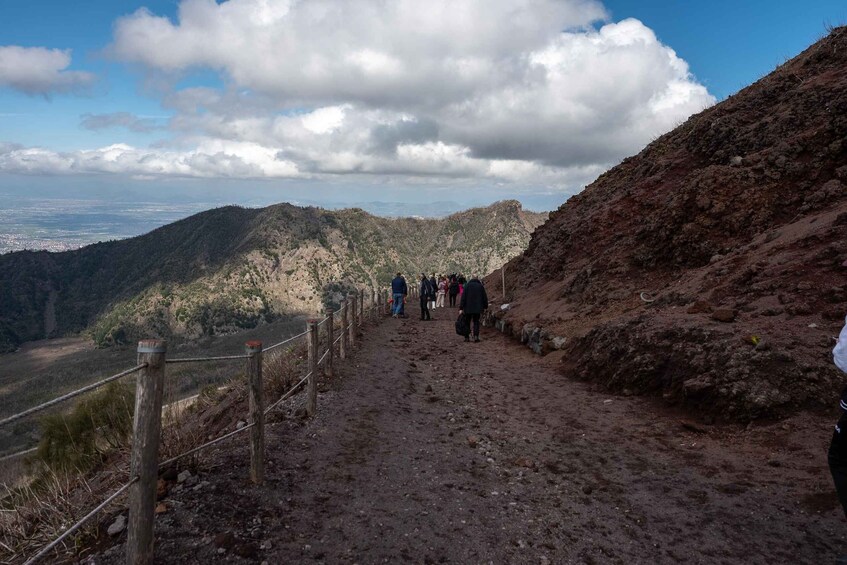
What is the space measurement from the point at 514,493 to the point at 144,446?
3.75 metres

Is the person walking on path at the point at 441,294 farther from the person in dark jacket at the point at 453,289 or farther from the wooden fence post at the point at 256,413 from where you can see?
the wooden fence post at the point at 256,413

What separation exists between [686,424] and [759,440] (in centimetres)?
106

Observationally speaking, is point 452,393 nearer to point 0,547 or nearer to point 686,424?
point 686,424

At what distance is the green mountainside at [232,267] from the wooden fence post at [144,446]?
9977cm

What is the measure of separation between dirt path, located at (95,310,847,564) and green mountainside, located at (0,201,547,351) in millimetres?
97065

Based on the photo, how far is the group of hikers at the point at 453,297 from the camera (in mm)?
15367

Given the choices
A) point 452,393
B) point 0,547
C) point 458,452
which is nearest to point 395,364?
point 452,393

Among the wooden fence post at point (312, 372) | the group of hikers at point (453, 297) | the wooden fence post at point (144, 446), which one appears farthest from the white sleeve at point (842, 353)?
the group of hikers at point (453, 297)

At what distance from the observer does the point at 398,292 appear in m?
22.8

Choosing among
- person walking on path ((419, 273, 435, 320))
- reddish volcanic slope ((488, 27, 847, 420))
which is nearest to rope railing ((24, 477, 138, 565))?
reddish volcanic slope ((488, 27, 847, 420))

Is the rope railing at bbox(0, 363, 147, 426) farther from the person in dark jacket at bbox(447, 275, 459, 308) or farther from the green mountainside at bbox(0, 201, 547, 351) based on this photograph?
the green mountainside at bbox(0, 201, 547, 351)

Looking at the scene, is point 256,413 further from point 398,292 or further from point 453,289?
point 453,289

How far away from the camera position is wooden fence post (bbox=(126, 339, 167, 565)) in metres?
3.29

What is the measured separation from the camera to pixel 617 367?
9570 mm
